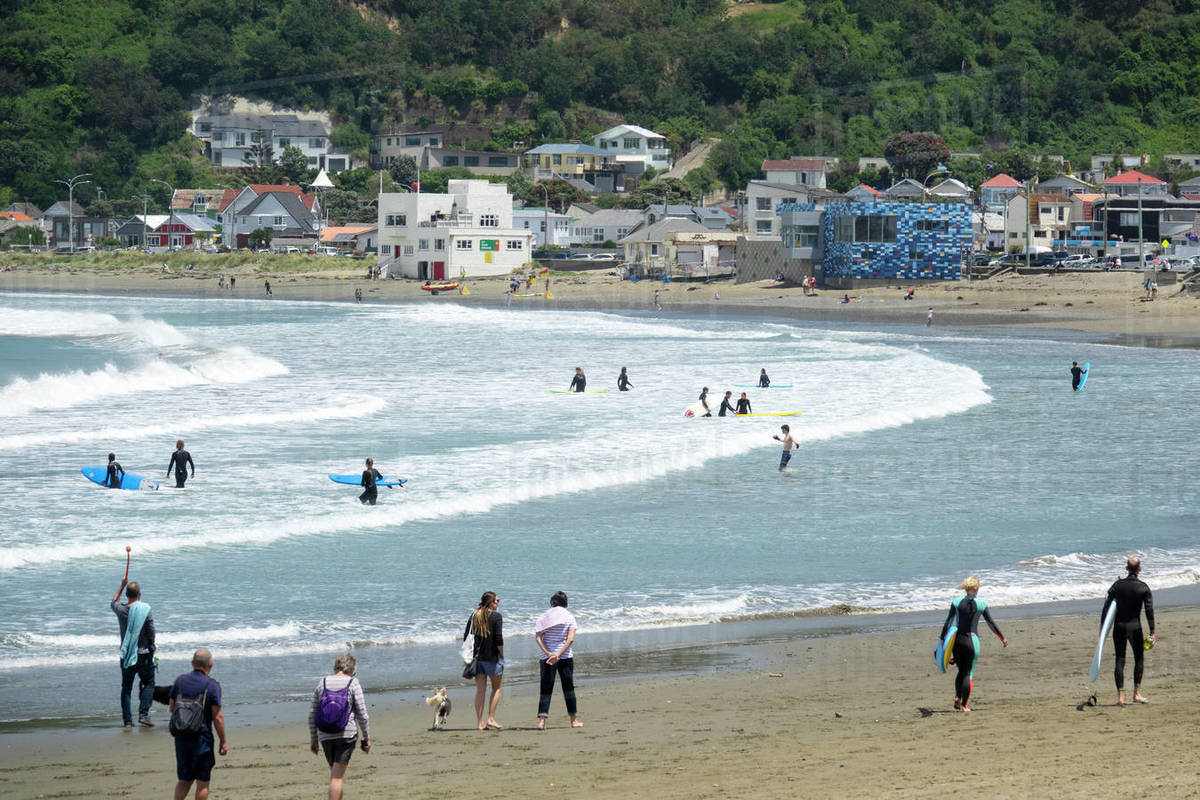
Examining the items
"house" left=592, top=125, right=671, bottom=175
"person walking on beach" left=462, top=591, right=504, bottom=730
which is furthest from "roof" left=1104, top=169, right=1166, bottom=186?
"person walking on beach" left=462, top=591, right=504, bottom=730

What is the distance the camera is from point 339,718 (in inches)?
360

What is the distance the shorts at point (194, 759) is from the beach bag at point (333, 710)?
72 centimetres

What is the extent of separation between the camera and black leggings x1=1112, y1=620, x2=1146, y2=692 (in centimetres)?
1141

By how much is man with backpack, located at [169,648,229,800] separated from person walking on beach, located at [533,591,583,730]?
9.37 ft

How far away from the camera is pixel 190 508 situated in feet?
70.2

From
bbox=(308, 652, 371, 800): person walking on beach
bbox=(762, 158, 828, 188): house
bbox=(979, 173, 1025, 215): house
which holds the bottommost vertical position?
bbox=(308, 652, 371, 800): person walking on beach

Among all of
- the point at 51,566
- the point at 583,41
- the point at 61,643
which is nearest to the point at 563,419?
the point at 51,566

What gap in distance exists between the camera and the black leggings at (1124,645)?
37.4 feet

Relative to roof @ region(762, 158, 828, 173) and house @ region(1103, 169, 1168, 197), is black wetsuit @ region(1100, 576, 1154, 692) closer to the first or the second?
house @ region(1103, 169, 1168, 197)

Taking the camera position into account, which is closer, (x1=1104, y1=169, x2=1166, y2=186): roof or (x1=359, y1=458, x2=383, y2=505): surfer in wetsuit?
(x1=359, y1=458, x2=383, y2=505): surfer in wetsuit

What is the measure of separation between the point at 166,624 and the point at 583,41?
157147 millimetres

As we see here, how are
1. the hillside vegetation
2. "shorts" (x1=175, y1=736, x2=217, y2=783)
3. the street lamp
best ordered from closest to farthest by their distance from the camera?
1. "shorts" (x1=175, y1=736, x2=217, y2=783)
2. the street lamp
3. the hillside vegetation

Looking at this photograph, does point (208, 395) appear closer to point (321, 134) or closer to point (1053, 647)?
point (1053, 647)

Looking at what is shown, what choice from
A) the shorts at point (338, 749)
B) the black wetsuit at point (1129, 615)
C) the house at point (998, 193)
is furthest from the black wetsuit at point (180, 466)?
the house at point (998, 193)
